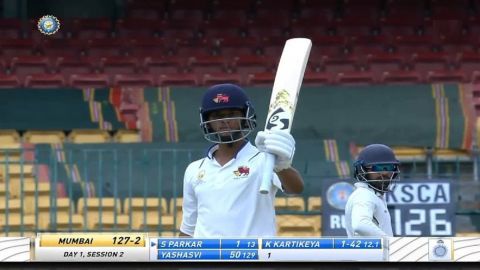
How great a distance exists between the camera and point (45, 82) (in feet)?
49.3

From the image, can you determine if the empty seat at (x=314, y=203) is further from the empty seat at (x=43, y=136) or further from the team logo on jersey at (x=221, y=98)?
the team logo on jersey at (x=221, y=98)

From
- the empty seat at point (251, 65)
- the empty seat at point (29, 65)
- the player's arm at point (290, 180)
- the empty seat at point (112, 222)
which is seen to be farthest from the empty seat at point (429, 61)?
the player's arm at point (290, 180)

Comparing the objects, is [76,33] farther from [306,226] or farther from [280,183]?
[280,183]

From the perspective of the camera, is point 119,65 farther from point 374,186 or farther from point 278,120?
point 278,120

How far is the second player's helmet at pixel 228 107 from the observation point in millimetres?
5270

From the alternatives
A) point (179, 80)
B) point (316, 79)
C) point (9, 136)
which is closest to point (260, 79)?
point (316, 79)

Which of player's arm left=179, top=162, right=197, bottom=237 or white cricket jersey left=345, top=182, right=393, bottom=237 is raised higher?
white cricket jersey left=345, top=182, right=393, bottom=237

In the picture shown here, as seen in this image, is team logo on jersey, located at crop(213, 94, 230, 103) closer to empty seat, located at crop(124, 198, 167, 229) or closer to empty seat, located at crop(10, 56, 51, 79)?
empty seat, located at crop(124, 198, 167, 229)

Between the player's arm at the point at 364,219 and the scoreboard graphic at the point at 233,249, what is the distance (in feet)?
5.86

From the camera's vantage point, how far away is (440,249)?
4023mm

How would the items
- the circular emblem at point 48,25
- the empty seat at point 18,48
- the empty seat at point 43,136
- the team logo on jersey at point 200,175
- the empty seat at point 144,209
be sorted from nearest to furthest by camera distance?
the team logo on jersey at point 200,175, the empty seat at point 144,209, the empty seat at point 43,136, the empty seat at point 18,48, the circular emblem at point 48,25

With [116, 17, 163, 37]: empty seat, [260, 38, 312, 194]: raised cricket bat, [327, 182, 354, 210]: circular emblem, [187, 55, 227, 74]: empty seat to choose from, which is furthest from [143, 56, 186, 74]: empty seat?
[260, 38, 312, 194]: raised cricket bat

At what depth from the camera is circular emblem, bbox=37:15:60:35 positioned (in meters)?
16.4

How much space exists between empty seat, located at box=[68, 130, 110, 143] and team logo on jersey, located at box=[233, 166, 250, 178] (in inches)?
332
